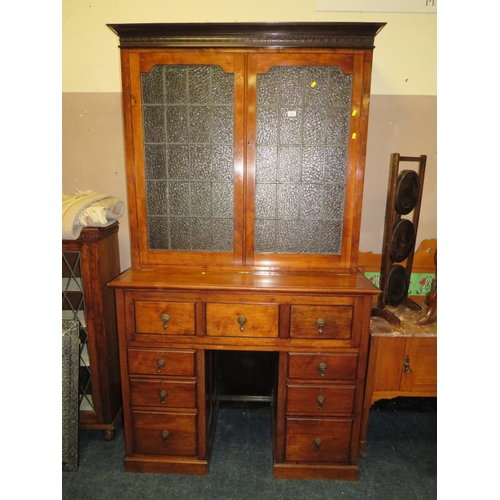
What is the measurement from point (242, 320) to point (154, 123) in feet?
3.27

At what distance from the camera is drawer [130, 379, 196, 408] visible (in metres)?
1.47

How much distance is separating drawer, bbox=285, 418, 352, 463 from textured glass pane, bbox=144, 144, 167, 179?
133 centimetres

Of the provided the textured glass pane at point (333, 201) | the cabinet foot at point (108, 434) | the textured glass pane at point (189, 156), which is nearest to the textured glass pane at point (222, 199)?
the textured glass pane at point (189, 156)

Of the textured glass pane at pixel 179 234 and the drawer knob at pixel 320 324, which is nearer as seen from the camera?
the drawer knob at pixel 320 324

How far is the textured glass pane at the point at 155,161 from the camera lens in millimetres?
1482

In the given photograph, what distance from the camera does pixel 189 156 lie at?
1.49 metres

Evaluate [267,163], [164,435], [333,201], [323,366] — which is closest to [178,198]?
[267,163]

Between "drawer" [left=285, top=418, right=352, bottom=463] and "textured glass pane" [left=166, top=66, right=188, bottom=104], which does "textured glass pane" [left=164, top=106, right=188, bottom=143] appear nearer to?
"textured glass pane" [left=166, top=66, right=188, bottom=104]

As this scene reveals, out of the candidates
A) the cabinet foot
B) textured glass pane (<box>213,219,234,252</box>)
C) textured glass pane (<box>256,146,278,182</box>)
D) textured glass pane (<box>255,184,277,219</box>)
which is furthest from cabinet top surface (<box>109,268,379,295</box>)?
the cabinet foot

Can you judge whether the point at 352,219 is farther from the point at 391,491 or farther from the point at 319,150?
the point at 391,491

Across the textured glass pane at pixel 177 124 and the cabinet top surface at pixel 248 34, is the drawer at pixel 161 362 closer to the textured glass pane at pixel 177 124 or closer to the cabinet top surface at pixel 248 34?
the textured glass pane at pixel 177 124

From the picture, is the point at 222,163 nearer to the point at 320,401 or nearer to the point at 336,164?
the point at 336,164

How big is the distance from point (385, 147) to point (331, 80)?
65 cm

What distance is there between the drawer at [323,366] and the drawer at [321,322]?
0.30ft
